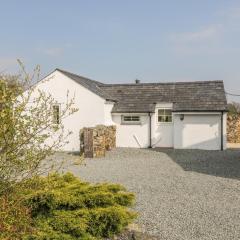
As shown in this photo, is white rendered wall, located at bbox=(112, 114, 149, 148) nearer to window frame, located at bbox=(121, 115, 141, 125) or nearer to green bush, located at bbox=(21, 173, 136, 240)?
window frame, located at bbox=(121, 115, 141, 125)

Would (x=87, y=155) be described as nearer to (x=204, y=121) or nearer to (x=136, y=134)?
(x=136, y=134)

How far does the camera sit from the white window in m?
27.0

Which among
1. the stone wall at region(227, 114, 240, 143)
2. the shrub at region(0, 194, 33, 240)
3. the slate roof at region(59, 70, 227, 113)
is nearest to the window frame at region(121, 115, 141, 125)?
the slate roof at region(59, 70, 227, 113)

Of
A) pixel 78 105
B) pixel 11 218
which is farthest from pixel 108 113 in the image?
pixel 11 218

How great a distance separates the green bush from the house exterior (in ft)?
61.6

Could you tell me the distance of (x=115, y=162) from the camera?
19750 millimetres

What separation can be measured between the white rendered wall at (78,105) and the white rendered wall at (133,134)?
78.6 inches

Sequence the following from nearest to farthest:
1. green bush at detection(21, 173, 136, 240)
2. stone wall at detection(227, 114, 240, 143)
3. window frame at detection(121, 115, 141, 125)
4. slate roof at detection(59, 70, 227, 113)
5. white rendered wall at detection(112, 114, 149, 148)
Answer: green bush at detection(21, 173, 136, 240) < slate roof at detection(59, 70, 227, 113) < white rendered wall at detection(112, 114, 149, 148) < window frame at detection(121, 115, 141, 125) < stone wall at detection(227, 114, 240, 143)

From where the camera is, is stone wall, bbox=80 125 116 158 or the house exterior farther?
the house exterior

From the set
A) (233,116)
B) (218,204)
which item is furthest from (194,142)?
(218,204)

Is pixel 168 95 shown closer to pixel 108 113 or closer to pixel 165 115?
pixel 165 115

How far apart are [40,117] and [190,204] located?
6.84 meters

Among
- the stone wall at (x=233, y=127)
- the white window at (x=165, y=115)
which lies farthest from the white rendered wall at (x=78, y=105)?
the stone wall at (x=233, y=127)

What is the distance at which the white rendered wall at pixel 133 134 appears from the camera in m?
26.9
